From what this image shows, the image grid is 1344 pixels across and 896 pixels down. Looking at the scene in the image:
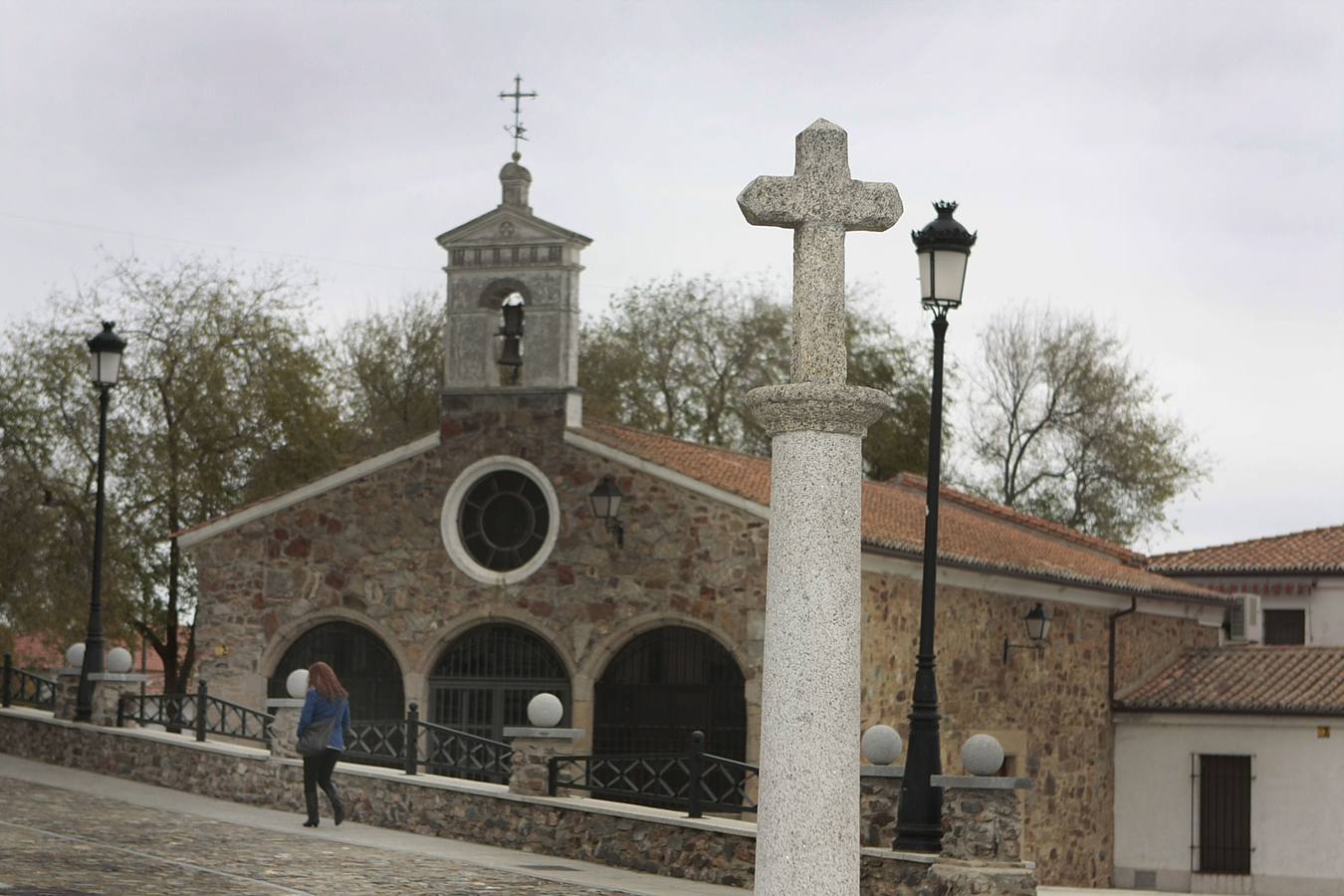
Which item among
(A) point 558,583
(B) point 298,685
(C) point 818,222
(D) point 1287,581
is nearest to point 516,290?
(A) point 558,583

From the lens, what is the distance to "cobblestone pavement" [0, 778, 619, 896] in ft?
41.9

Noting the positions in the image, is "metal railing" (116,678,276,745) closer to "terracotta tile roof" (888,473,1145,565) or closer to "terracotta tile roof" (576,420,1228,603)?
"terracotta tile roof" (576,420,1228,603)

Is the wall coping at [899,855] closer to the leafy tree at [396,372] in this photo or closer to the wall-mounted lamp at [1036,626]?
the wall-mounted lamp at [1036,626]

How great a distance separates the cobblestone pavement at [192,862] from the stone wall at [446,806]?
0.54 m

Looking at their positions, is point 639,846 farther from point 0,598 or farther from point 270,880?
point 0,598

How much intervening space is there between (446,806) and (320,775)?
1.53 metres

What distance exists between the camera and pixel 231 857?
47.8ft

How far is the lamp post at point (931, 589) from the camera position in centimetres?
1371

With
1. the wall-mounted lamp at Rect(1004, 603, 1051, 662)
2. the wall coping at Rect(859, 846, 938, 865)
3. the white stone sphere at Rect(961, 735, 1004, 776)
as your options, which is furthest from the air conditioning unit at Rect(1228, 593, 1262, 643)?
the white stone sphere at Rect(961, 735, 1004, 776)

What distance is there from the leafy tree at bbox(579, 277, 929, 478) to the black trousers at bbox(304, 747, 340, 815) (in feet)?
87.1

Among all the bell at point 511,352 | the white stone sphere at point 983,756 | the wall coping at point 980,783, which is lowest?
the wall coping at point 980,783

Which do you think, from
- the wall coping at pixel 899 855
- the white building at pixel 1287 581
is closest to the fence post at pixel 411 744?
the wall coping at pixel 899 855

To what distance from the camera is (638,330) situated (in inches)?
1875

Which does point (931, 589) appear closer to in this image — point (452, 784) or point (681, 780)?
point (452, 784)
